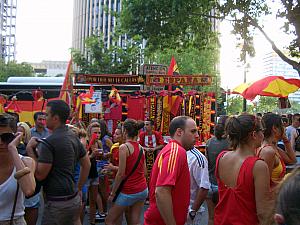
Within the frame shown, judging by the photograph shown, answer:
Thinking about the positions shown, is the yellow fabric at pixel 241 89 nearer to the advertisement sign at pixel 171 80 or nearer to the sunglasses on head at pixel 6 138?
the advertisement sign at pixel 171 80

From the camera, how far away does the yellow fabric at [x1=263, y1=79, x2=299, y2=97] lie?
998 cm

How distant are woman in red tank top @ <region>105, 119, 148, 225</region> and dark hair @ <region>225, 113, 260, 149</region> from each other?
2224 millimetres

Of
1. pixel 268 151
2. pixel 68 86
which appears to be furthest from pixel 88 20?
pixel 268 151

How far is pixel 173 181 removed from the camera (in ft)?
10.7

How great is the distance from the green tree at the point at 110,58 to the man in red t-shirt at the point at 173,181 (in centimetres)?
2194

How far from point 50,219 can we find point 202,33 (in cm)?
1465

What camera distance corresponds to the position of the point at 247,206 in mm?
3084

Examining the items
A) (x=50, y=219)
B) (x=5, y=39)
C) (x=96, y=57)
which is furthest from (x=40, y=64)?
(x=50, y=219)

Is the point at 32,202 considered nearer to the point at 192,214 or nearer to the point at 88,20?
the point at 192,214

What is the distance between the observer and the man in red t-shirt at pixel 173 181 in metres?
3.24

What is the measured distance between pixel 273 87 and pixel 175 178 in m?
7.37

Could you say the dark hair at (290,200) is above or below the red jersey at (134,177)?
above

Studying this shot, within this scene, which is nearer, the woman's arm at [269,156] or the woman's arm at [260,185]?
the woman's arm at [260,185]

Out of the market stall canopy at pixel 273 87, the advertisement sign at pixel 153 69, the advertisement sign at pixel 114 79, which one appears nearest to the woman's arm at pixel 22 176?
the advertisement sign at pixel 114 79
